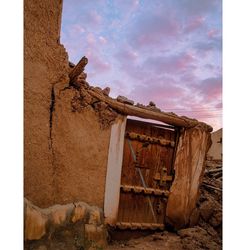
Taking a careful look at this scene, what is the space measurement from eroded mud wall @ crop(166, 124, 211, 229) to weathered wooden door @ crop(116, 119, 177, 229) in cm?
8

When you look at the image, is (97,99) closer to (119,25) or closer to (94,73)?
(94,73)

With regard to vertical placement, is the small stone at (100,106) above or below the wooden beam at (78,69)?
below

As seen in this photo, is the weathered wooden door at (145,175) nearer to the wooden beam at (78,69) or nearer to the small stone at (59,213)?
the small stone at (59,213)

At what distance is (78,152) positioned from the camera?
236 centimetres

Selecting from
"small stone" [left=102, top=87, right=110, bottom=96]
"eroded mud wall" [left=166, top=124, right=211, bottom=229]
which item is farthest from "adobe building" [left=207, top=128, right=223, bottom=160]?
"small stone" [left=102, top=87, right=110, bottom=96]

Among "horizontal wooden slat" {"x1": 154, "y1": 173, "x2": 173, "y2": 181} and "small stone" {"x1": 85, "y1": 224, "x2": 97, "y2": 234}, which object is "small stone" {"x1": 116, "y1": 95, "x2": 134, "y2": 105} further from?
"small stone" {"x1": 85, "y1": 224, "x2": 97, "y2": 234}

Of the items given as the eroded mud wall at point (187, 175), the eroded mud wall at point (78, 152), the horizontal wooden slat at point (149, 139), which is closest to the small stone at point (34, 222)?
the eroded mud wall at point (78, 152)

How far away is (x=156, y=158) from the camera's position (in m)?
3.21

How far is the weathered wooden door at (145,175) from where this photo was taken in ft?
9.73

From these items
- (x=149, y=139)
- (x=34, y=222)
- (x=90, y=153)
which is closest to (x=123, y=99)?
(x=149, y=139)

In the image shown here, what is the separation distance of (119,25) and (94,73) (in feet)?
1.66

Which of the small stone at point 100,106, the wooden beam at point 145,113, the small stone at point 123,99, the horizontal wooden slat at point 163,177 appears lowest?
the horizontal wooden slat at point 163,177

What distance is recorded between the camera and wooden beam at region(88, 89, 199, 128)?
106 inches
